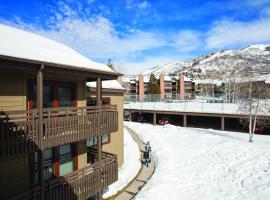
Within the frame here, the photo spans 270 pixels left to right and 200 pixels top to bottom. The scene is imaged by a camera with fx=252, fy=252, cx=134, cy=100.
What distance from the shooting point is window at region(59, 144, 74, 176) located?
11.8 m

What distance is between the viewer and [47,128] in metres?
8.86

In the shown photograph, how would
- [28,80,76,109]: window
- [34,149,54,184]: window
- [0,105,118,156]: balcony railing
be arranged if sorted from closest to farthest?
1. [0,105,118,156]: balcony railing
2. [28,80,76,109]: window
3. [34,149,54,184]: window

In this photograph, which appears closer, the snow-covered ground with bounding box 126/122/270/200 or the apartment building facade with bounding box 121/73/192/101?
the snow-covered ground with bounding box 126/122/270/200

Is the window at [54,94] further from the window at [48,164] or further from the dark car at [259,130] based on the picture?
the dark car at [259,130]

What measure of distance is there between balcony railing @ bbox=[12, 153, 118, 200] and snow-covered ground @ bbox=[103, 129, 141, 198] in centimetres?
232

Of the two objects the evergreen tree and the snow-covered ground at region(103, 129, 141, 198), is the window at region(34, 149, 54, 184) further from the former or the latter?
the evergreen tree

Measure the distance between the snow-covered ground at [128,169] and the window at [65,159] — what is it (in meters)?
2.80

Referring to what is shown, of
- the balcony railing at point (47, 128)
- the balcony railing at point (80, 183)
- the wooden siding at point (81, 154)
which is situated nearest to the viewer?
the balcony railing at point (47, 128)

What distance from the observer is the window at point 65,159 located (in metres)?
11.8

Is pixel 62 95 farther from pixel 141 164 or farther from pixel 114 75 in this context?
pixel 141 164

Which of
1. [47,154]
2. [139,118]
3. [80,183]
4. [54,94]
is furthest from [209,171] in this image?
[139,118]

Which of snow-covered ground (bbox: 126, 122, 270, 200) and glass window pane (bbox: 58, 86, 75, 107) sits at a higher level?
glass window pane (bbox: 58, 86, 75, 107)

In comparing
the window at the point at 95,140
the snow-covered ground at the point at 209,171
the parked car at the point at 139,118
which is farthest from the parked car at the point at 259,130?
the window at the point at 95,140

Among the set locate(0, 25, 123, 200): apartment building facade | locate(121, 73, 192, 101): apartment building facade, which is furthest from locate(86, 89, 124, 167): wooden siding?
locate(121, 73, 192, 101): apartment building facade
